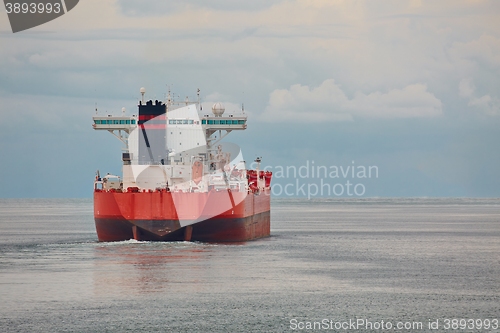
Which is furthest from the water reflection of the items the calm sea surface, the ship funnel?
the ship funnel

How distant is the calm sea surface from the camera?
22797 mm

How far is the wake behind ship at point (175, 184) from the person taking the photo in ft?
125

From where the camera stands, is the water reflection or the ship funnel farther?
the ship funnel

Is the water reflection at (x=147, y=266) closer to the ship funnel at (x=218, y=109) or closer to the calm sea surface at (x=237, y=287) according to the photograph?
the calm sea surface at (x=237, y=287)

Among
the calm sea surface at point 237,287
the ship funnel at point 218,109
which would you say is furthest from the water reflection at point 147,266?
the ship funnel at point 218,109

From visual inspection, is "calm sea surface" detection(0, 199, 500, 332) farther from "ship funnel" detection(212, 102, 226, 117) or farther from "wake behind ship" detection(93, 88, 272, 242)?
"ship funnel" detection(212, 102, 226, 117)

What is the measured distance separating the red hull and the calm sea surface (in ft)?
1.98

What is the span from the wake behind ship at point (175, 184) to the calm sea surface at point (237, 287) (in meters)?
0.90

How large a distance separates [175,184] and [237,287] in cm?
1334

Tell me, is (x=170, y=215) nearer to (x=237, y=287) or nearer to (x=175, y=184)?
Result: (x=175, y=184)

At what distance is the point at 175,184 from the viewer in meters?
40.8

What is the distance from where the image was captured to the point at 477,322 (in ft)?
74.2

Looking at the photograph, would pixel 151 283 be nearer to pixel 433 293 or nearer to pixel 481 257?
pixel 433 293

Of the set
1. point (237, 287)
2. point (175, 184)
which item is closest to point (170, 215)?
point (175, 184)
